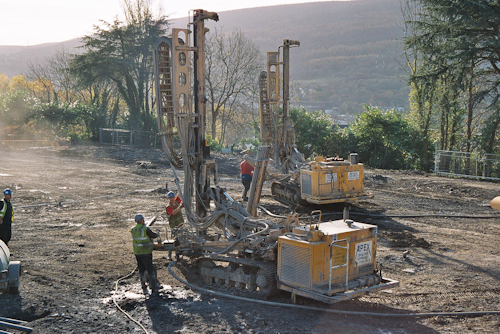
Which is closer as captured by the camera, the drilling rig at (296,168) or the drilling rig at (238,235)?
the drilling rig at (238,235)

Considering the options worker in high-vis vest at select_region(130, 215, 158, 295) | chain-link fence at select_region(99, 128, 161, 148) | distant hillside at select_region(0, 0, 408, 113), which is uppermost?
distant hillside at select_region(0, 0, 408, 113)

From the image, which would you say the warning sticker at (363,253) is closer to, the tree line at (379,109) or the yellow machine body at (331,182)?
the yellow machine body at (331,182)

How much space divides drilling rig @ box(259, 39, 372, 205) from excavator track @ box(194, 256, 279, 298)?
6.19 metres

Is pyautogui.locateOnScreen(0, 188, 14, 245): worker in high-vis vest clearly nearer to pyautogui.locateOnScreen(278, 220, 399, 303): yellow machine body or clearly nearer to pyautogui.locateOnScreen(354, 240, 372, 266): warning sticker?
pyautogui.locateOnScreen(278, 220, 399, 303): yellow machine body

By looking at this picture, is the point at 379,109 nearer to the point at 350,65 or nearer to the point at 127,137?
the point at 127,137

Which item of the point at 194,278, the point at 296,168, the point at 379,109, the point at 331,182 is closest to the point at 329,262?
the point at 194,278

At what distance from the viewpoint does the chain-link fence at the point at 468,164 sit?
26.0m

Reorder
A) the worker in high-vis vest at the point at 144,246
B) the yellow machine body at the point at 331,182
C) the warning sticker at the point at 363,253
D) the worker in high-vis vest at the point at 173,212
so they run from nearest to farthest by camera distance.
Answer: the warning sticker at the point at 363,253 < the worker in high-vis vest at the point at 144,246 < the worker in high-vis vest at the point at 173,212 < the yellow machine body at the point at 331,182

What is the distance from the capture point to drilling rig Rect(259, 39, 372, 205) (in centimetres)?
1609

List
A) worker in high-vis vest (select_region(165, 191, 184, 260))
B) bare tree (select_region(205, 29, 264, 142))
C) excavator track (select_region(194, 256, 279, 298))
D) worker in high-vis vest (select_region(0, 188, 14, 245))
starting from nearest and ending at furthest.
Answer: excavator track (select_region(194, 256, 279, 298)) < worker in high-vis vest (select_region(0, 188, 14, 245)) < worker in high-vis vest (select_region(165, 191, 184, 260)) < bare tree (select_region(205, 29, 264, 142))

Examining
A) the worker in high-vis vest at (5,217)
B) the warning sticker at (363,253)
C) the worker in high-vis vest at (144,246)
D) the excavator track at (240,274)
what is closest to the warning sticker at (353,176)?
the excavator track at (240,274)

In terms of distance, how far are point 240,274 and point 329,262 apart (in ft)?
7.03

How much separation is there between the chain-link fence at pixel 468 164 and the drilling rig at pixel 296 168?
10657 mm

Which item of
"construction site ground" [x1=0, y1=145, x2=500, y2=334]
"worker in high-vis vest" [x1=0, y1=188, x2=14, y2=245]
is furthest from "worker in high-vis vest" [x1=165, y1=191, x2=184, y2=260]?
"worker in high-vis vest" [x1=0, y1=188, x2=14, y2=245]
